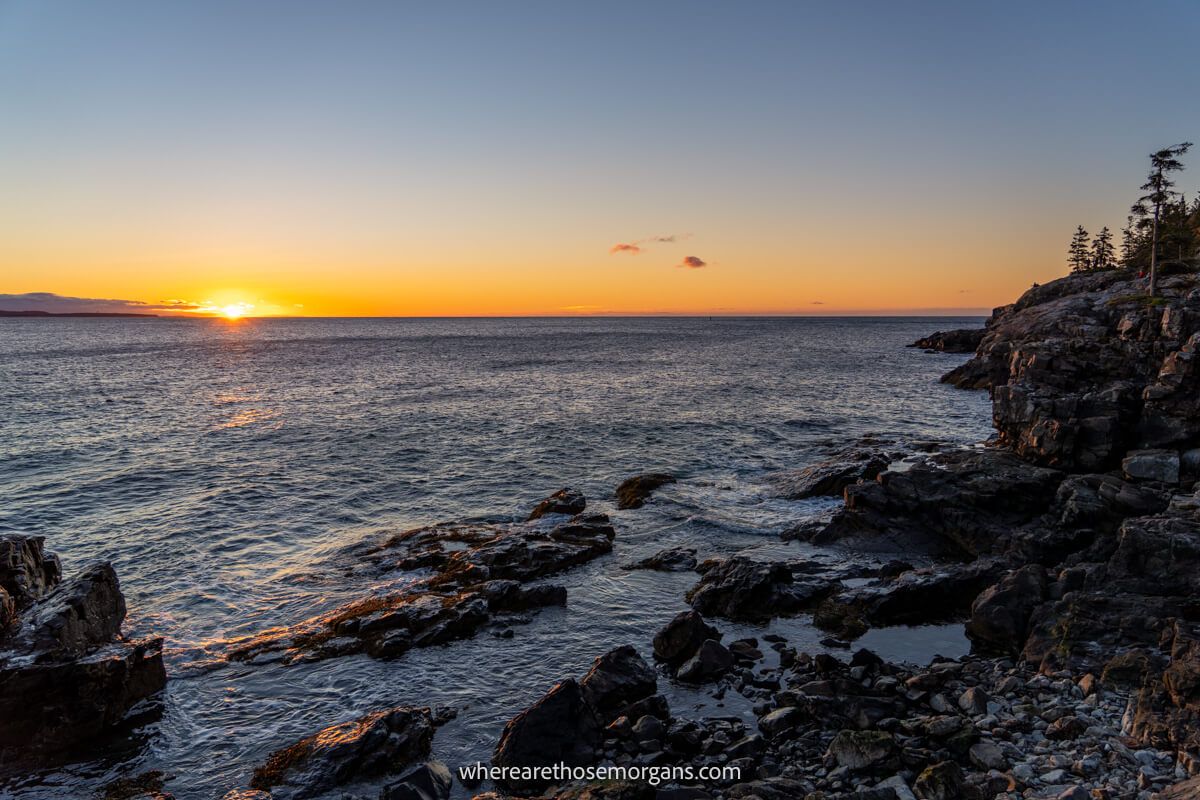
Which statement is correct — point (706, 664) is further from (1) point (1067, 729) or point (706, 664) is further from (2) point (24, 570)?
(2) point (24, 570)

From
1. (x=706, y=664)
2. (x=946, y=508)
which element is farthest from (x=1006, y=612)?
(x=946, y=508)

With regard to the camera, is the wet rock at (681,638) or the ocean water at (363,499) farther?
the wet rock at (681,638)

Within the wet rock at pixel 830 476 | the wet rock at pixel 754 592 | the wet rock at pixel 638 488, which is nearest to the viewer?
the wet rock at pixel 754 592

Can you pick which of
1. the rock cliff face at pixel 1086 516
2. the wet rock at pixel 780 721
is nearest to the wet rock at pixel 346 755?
the wet rock at pixel 780 721

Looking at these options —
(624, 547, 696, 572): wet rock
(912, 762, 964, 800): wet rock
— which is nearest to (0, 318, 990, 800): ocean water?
(624, 547, 696, 572): wet rock

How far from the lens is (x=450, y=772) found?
13.1 metres

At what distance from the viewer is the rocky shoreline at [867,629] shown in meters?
12.1

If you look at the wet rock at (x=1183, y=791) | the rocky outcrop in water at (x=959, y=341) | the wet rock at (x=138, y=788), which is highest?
the rocky outcrop in water at (x=959, y=341)

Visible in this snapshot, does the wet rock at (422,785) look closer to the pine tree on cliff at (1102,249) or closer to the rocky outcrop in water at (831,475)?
the rocky outcrop in water at (831,475)

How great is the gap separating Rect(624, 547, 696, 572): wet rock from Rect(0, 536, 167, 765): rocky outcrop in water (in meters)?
15.4

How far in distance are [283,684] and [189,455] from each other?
3278 cm

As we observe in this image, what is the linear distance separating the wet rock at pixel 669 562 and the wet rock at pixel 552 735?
404 inches

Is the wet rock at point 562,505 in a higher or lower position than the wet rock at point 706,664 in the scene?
higher

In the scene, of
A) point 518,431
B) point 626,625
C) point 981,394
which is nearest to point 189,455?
point 518,431
